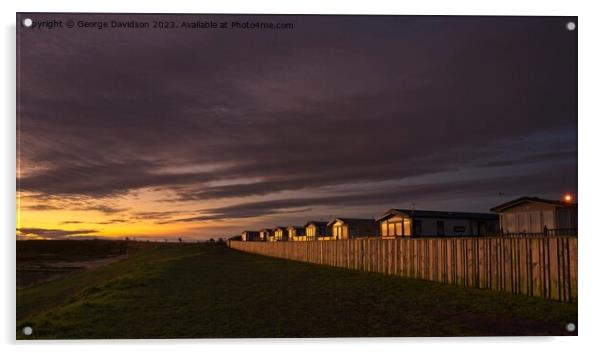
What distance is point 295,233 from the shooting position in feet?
216

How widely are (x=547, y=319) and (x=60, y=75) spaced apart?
10.6 m

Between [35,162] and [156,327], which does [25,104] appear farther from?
[156,327]

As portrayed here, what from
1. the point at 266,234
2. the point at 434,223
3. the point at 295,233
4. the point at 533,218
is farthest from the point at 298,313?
the point at 266,234

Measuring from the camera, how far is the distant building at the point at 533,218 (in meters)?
24.5

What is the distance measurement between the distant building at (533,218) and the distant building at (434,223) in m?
7.68

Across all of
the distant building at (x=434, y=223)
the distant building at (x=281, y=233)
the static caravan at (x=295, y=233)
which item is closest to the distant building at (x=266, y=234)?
the distant building at (x=281, y=233)

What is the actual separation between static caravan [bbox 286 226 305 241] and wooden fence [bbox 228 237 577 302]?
140 ft

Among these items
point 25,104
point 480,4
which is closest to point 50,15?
point 25,104

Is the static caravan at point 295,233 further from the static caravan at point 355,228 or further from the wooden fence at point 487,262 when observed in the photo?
the wooden fence at point 487,262

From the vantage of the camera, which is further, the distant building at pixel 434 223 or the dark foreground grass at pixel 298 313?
the distant building at pixel 434 223

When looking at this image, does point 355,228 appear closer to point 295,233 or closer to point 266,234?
point 295,233

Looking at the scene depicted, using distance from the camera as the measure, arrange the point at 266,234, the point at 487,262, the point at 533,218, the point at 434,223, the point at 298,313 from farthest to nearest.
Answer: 1. the point at 266,234
2. the point at 434,223
3. the point at 533,218
4. the point at 487,262
5. the point at 298,313

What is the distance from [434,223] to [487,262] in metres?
25.0

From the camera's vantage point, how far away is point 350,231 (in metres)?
49.8
